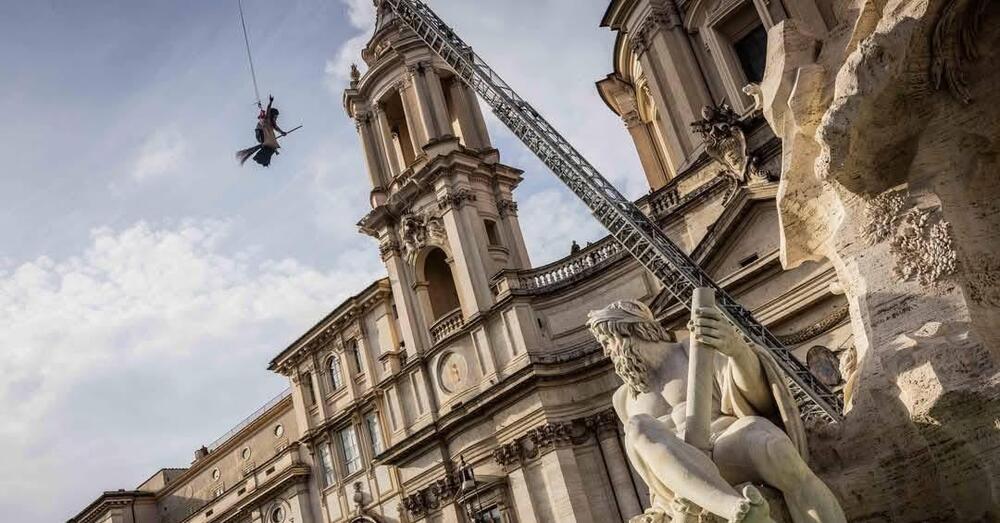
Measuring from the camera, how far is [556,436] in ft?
77.7

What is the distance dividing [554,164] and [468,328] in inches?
436

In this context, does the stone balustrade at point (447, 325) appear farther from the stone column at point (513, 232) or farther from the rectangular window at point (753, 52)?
the rectangular window at point (753, 52)

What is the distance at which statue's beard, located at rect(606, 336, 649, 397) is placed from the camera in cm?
565

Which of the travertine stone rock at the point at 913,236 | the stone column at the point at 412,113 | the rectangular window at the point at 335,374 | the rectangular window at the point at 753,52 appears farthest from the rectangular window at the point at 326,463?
the travertine stone rock at the point at 913,236


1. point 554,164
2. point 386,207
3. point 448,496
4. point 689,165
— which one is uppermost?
point 386,207

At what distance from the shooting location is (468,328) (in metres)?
26.2

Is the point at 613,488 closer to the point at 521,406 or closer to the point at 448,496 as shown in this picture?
the point at 521,406

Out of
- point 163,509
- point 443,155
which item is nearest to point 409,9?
point 443,155

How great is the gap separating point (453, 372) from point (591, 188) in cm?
1303

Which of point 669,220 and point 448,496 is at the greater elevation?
point 669,220

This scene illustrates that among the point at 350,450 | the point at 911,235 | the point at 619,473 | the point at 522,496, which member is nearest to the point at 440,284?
the point at 350,450

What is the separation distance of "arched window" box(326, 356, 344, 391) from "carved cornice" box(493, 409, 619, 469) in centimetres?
935

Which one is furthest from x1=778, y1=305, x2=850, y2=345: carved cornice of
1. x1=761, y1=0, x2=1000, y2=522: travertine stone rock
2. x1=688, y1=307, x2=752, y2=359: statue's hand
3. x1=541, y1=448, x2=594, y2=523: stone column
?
x1=688, y1=307, x2=752, y2=359: statue's hand

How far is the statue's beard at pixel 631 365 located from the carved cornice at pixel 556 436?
18.3m
